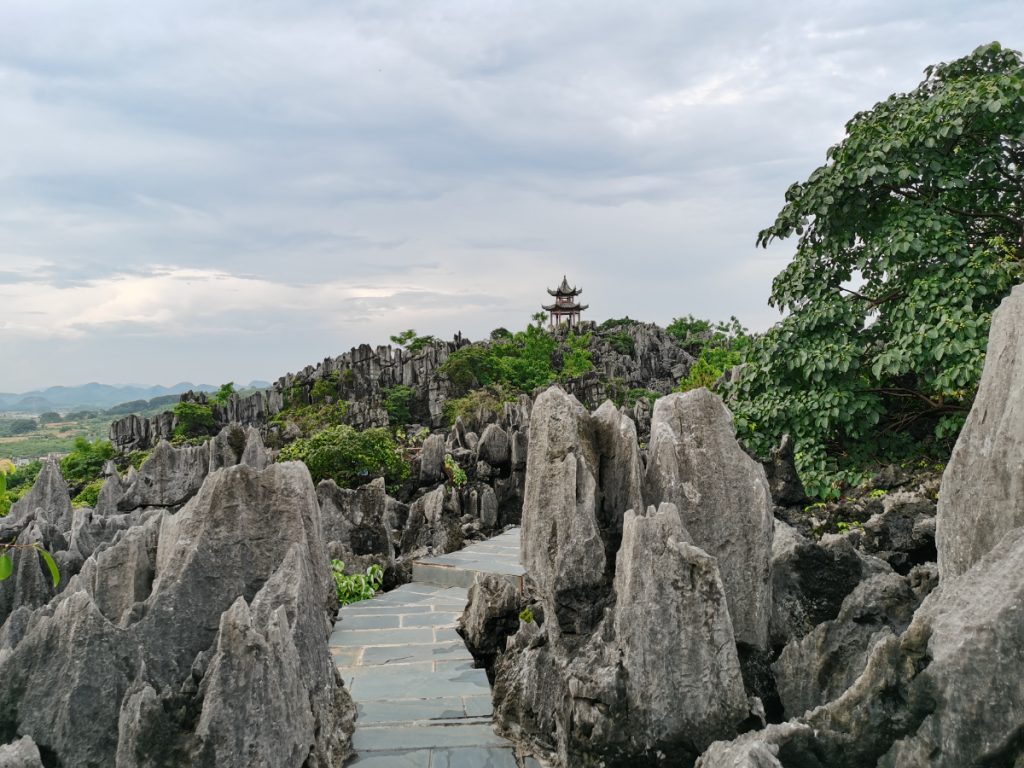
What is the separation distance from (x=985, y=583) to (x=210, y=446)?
12456mm

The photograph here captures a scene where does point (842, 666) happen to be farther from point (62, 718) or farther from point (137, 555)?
point (137, 555)

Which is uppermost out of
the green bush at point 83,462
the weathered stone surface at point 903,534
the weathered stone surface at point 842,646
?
the weathered stone surface at point 842,646

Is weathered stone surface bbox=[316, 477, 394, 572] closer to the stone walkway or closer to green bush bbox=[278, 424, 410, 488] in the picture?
the stone walkway

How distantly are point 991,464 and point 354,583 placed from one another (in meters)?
7.65

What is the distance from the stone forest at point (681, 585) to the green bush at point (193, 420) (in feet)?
129

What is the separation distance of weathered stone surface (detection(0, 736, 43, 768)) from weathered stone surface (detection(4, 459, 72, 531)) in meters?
6.63

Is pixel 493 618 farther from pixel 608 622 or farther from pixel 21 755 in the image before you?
pixel 21 755

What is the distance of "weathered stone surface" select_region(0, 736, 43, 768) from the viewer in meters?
3.38

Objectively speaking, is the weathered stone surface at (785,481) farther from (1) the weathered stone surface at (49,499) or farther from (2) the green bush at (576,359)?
(2) the green bush at (576,359)

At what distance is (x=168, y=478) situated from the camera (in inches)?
551

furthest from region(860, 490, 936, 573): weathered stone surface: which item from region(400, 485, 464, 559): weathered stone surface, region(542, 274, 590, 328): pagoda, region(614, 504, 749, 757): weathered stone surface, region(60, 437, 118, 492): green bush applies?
region(542, 274, 590, 328): pagoda

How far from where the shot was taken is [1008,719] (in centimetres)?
298

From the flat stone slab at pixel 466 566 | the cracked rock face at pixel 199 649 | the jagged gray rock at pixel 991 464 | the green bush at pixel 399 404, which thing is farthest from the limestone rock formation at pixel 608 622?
the green bush at pixel 399 404

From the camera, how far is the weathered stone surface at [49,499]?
959 cm
